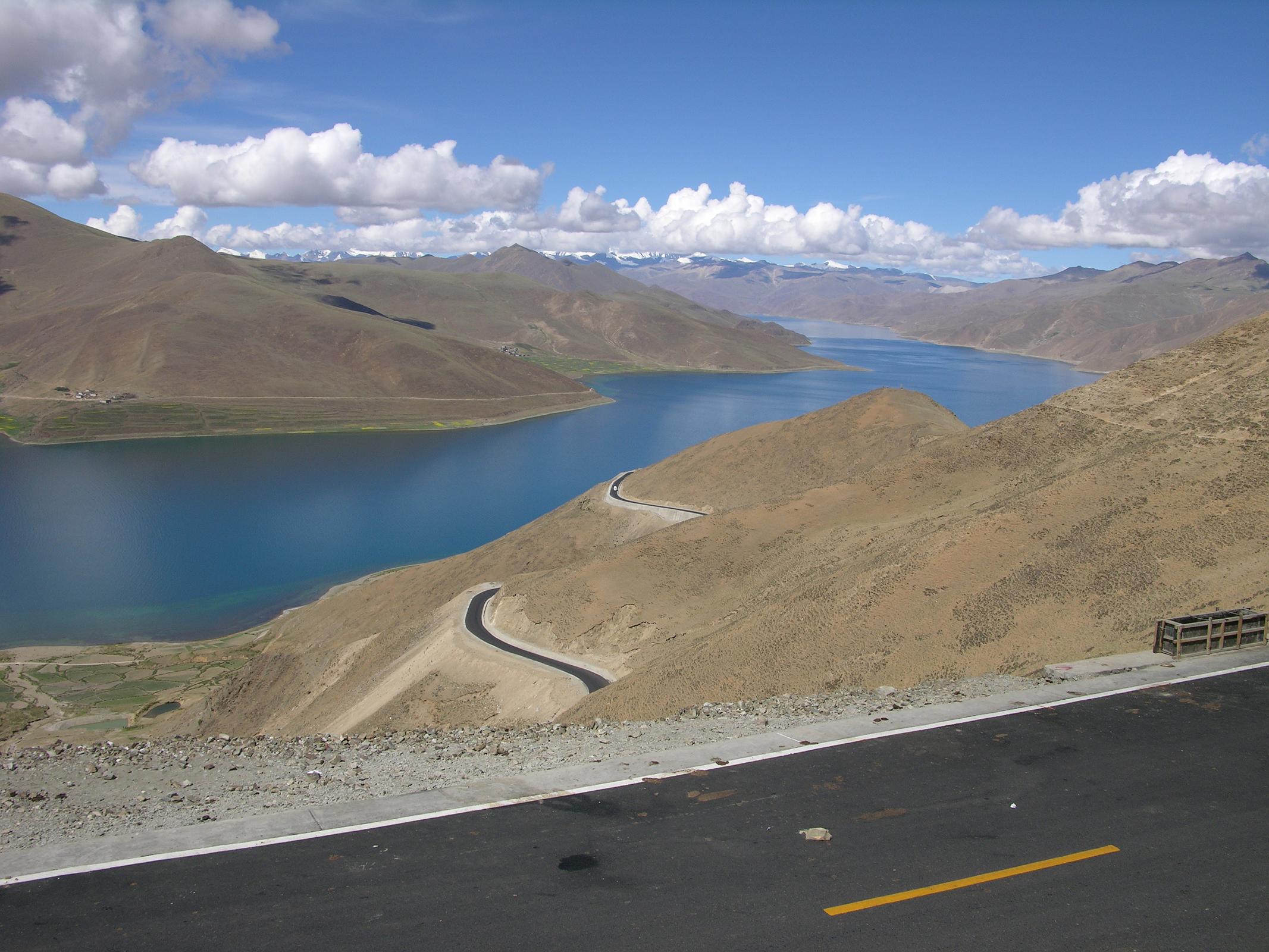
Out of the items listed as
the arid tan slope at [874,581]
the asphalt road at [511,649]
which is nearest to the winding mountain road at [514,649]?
the asphalt road at [511,649]

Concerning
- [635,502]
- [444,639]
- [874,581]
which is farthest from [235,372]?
[874,581]

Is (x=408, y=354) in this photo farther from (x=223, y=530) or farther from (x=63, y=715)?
(x=63, y=715)

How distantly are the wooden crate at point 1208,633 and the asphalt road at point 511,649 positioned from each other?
1766cm

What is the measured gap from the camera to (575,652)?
35875 millimetres

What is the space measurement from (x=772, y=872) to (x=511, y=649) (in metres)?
27.4

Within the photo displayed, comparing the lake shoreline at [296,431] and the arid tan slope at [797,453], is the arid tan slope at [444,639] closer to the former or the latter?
the arid tan slope at [797,453]

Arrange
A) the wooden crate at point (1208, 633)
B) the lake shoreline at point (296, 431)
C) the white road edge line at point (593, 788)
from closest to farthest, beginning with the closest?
the white road edge line at point (593, 788) → the wooden crate at point (1208, 633) → the lake shoreline at point (296, 431)

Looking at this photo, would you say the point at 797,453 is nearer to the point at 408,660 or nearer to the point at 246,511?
the point at 408,660

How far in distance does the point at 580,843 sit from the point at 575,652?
25.0m

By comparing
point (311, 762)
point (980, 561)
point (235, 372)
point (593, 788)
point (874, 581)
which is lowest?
point (235, 372)

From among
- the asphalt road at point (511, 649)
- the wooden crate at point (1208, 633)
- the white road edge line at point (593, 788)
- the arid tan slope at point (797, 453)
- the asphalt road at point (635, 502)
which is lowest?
the asphalt road at point (511, 649)

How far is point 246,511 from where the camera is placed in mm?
81875

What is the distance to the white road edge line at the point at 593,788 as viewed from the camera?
10438 mm

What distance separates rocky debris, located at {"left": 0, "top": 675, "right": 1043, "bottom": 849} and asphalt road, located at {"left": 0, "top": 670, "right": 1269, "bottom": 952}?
155 cm
